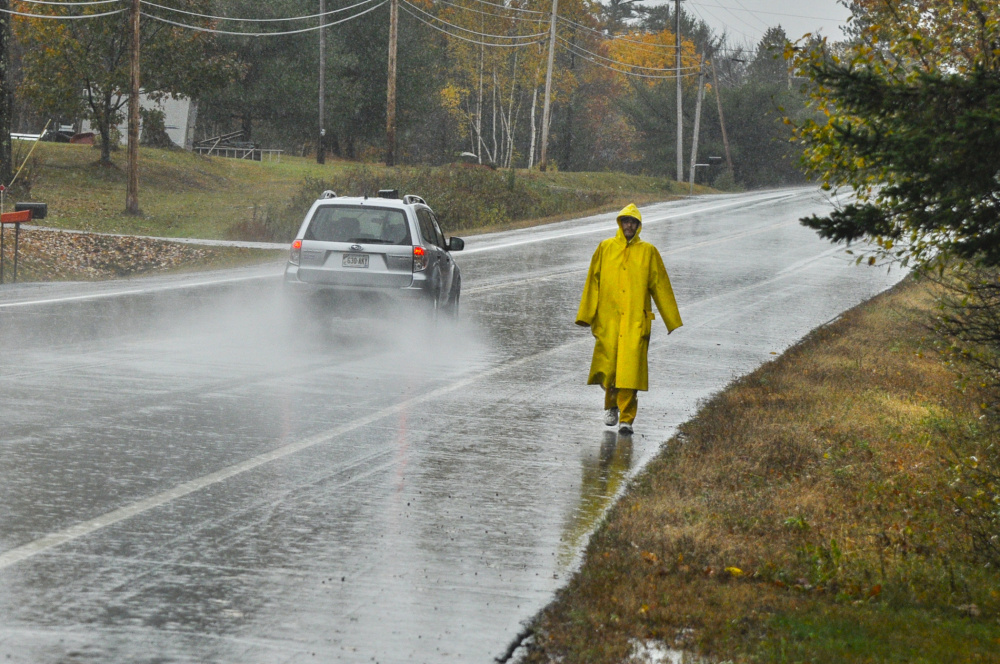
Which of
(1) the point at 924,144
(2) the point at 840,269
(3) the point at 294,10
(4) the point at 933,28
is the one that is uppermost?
(3) the point at 294,10

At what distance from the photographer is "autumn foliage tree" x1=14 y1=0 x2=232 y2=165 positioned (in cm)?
Answer: 4606

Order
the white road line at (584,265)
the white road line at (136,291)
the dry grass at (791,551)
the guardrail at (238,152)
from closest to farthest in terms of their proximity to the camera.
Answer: the dry grass at (791,551) < the white road line at (136,291) < the white road line at (584,265) < the guardrail at (238,152)

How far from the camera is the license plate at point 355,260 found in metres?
16.4

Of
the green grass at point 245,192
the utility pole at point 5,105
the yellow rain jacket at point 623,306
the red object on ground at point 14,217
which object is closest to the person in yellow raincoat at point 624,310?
the yellow rain jacket at point 623,306

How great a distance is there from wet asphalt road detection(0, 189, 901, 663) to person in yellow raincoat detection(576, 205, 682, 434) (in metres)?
0.41

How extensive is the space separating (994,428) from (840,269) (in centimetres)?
2179

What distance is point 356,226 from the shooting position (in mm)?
16562

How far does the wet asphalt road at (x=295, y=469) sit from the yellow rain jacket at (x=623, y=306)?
55cm

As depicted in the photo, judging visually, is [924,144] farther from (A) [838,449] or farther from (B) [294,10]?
(B) [294,10]

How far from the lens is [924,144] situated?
591cm

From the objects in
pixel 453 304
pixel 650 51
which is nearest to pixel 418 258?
pixel 453 304

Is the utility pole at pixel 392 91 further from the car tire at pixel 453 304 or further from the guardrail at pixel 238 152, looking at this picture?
the car tire at pixel 453 304

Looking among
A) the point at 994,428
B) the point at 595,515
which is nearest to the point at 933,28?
the point at 994,428

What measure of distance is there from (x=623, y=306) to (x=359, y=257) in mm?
5827
